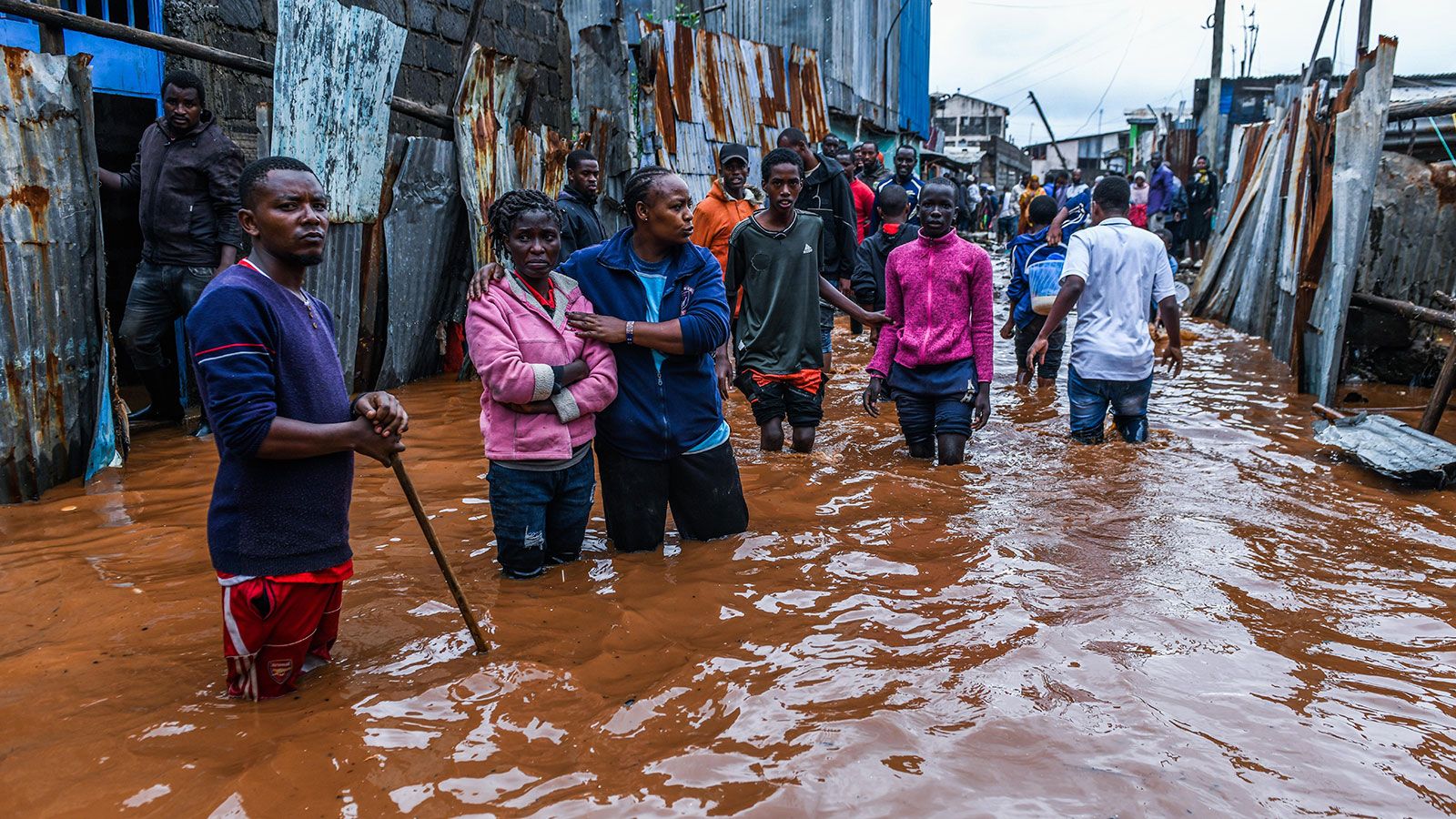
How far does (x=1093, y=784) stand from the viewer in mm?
2373

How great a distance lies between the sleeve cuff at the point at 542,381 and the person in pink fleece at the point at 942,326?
101 inches

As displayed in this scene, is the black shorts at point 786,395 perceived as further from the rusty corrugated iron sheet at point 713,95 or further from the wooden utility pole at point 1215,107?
the wooden utility pole at point 1215,107

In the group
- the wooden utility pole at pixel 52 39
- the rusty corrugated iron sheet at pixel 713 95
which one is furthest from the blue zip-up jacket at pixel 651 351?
the rusty corrugated iron sheet at pixel 713 95

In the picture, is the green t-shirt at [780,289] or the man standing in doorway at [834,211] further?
the man standing in doorway at [834,211]

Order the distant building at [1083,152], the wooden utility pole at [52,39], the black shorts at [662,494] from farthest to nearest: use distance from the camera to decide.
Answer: the distant building at [1083,152] < the wooden utility pole at [52,39] < the black shorts at [662,494]

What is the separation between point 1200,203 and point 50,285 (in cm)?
1667

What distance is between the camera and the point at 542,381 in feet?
11.1

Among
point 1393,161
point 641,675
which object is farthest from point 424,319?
point 1393,161

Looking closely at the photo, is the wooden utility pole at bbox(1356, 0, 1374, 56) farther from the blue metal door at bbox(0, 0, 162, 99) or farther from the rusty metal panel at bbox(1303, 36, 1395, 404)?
the blue metal door at bbox(0, 0, 162, 99)

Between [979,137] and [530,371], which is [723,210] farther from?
[979,137]

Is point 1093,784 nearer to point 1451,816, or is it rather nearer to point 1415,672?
point 1451,816

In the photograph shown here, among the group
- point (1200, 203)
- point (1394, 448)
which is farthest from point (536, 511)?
point (1200, 203)

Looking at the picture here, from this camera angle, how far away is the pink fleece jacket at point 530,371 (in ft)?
11.1

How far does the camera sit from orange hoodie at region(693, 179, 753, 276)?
632 cm
